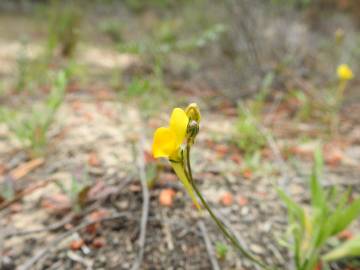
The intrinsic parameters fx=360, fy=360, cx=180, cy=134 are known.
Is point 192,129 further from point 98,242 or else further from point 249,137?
point 249,137

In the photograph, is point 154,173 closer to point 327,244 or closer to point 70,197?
point 70,197

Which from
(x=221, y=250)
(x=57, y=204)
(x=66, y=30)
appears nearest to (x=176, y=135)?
(x=221, y=250)

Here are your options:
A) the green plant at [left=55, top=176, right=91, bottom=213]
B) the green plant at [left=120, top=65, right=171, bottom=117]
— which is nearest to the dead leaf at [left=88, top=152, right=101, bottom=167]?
the green plant at [left=55, top=176, right=91, bottom=213]

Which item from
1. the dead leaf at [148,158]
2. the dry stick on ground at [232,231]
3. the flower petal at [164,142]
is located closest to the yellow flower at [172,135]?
the flower petal at [164,142]

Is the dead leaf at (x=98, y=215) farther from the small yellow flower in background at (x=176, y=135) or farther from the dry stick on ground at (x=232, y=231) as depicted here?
the small yellow flower in background at (x=176, y=135)

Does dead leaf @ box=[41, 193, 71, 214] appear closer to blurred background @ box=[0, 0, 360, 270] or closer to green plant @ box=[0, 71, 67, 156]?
blurred background @ box=[0, 0, 360, 270]

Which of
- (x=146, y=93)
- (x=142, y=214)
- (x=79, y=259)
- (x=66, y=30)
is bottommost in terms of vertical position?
(x=79, y=259)

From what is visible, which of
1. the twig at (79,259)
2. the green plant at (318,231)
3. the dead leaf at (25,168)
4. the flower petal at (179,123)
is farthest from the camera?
the dead leaf at (25,168)

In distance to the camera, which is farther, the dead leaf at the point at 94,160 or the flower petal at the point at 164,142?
the dead leaf at the point at 94,160
